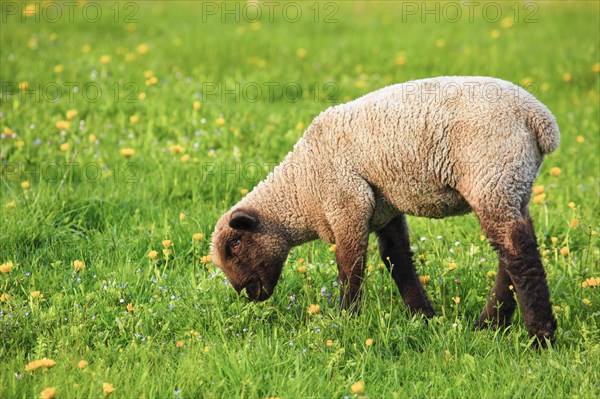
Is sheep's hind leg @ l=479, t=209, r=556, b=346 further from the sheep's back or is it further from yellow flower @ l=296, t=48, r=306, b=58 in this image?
yellow flower @ l=296, t=48, r=306, b=58

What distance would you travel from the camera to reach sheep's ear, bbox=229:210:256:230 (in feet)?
17.0

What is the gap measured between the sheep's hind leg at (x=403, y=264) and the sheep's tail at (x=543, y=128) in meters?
1.22

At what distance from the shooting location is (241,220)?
5195 millimetres

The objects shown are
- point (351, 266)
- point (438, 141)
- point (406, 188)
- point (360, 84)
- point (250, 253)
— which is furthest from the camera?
point (360, 84)

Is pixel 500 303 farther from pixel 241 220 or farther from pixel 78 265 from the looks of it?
pixel 78 265

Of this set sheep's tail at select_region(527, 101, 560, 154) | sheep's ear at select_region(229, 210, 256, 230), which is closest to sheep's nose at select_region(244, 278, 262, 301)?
sheep's ear at select_region(229, 210, 256, 230)

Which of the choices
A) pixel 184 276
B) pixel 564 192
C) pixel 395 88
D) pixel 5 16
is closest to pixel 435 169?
pixel 395 88

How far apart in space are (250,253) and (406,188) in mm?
1170

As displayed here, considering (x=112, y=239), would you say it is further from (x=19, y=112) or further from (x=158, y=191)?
(x=19, y=112)

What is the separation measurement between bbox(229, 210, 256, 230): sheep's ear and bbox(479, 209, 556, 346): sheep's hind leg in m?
1.51

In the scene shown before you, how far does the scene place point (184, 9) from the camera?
15.0 meters

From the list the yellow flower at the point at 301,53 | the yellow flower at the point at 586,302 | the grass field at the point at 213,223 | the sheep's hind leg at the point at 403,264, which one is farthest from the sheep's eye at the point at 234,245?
the yellow flower at the point at 301,53

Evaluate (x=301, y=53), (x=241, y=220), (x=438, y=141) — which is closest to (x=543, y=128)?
(x=438, y=141)

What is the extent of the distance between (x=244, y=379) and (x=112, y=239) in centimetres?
248
